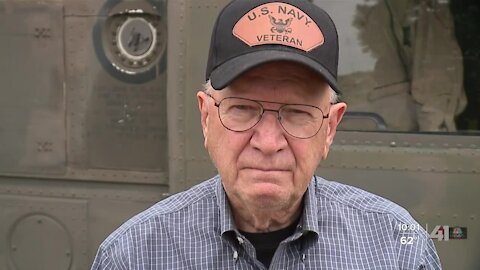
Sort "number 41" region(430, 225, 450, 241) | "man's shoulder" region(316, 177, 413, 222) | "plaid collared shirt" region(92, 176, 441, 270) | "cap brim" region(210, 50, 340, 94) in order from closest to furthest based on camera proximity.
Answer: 1. "cap brim" region(210, 50, 340, 94)
2. "plaid collared shirt" region(92, 176, 441, 270)
3. "man's shoulder" region(316, 177, 413, 222)
4. "number 41" region(430, 225, 450, 241)

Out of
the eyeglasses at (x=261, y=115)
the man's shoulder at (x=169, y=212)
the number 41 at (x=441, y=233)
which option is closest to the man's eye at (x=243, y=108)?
the eyeglasses at (x=261, y=115)

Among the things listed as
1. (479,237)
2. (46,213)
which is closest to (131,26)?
(46,213)

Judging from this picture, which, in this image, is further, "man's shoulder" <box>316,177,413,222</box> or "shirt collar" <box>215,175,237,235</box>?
"man's shoulder" <box>316,177,413,222</box>

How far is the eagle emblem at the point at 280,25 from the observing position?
4.11 feet

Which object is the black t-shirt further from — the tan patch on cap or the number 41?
the number 41

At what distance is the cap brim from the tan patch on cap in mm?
29

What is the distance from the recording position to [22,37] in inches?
150

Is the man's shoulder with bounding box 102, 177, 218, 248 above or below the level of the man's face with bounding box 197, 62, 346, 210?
below

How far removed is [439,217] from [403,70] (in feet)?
2.51

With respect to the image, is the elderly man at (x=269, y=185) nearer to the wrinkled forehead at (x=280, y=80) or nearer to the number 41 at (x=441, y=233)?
the wrinkled forehead at (x=280, y=80)

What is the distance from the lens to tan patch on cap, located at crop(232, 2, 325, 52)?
125cm

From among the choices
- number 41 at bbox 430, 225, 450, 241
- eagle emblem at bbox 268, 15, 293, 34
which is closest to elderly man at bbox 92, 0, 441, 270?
eagle emblem at bbox 268, 15, 293, 34

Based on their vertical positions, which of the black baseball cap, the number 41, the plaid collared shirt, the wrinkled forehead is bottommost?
the number 41

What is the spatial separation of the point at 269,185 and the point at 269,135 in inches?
4.2
